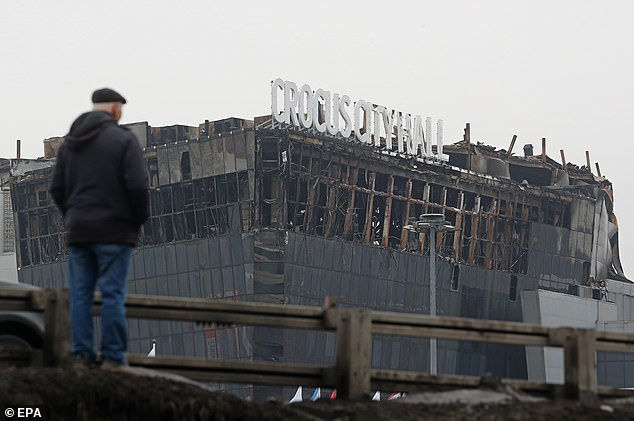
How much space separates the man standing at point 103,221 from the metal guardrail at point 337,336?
8.7 inches

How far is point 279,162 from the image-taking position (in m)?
91.9

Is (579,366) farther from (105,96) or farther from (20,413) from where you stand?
(20,413)

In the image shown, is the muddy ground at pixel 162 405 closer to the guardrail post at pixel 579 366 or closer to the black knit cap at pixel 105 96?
the guardrail post at pixel 579 366

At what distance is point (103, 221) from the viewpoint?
10.6m

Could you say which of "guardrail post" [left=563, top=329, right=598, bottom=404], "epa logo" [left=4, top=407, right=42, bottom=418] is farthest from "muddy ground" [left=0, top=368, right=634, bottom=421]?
"guardrail post" [left=563, top=329, right=598, bottom=404]

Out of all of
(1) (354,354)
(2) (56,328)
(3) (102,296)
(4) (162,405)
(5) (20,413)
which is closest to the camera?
(5) (20,413)

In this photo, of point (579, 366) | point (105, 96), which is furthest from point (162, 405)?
point (579, 366)

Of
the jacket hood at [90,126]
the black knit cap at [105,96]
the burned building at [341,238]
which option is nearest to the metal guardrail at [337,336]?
the jacket hood at [90,126]

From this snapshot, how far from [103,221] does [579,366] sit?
399 cm

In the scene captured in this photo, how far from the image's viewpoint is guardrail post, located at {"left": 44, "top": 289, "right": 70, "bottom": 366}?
10648mm

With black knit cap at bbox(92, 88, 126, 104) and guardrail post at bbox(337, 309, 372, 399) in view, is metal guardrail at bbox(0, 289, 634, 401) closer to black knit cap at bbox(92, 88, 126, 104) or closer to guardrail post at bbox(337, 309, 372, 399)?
guardrail post at bbox(337, 309, 372, 399)

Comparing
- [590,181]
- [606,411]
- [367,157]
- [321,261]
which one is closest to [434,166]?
[367,157]

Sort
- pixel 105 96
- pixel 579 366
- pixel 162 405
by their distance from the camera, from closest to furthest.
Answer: pixel 162 405 → pixel 105 96 → pixel 579 366

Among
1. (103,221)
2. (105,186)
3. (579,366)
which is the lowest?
(579,366)
